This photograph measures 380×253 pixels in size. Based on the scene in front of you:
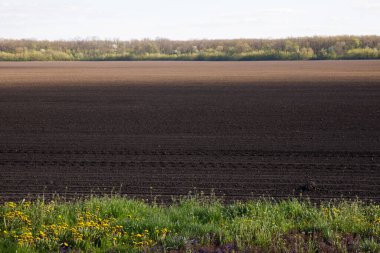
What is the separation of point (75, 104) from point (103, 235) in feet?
68.2

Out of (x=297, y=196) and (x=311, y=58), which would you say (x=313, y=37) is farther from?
(x=297, y=196)

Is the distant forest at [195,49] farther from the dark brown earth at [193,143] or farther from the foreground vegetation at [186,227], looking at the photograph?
the foreground vegetation at [186,227]

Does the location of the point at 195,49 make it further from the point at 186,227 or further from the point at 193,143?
the point at 186,227

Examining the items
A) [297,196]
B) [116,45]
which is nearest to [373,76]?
[297,196]

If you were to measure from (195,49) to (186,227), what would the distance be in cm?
9155

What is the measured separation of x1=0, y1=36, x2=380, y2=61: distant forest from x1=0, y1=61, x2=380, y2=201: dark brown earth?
51926mm

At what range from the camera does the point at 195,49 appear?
100 metres

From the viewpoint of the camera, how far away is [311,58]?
275 ft

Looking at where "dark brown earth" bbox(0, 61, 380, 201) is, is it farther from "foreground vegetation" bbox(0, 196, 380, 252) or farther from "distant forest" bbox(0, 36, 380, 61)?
"distant forest" bbox(0, 36, 380, 61)

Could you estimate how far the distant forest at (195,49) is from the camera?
85.8m

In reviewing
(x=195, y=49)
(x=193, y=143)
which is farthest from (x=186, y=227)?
(x=195, y=49)

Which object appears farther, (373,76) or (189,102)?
(373,76)

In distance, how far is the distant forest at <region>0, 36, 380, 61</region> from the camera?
281ft

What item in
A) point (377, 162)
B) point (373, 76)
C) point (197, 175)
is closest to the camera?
point (197, 175)
